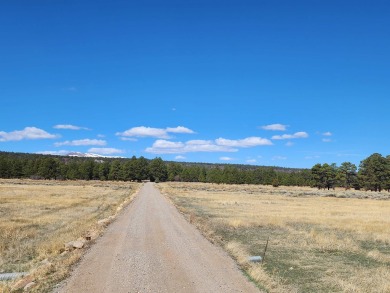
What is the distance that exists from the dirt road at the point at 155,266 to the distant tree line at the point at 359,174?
12533 cm

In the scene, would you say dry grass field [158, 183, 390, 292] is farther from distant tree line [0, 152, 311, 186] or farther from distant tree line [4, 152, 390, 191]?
distant tree line [0, 152, 311, 186]

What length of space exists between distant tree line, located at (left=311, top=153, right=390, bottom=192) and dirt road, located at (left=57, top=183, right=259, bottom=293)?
125 meters

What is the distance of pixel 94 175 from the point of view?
604ft

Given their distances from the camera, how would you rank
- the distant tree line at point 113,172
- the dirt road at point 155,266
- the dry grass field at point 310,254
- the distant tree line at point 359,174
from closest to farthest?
the dirt road at point 155,266, the dry grass field at point 310,254, the distant tree line at point 359,174, the distant tree line at point 113,172

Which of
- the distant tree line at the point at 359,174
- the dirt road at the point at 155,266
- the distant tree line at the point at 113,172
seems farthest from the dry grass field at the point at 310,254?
the distant tree line at the point at 113,172

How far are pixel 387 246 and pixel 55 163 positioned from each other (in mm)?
160854

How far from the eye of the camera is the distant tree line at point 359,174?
13375 centimetres

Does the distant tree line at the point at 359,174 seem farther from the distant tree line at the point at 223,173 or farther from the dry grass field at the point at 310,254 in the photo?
the dry grass field at the point at 310,254

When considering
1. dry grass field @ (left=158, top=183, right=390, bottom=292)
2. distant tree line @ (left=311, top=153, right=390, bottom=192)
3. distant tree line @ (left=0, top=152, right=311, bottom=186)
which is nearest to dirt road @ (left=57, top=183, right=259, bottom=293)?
dry grass field @ (left=158, top=183, right=390, bottom=292)

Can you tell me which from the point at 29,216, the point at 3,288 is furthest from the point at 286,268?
the point at 29,216

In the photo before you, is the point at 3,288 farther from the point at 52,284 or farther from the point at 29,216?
the point at 29,216

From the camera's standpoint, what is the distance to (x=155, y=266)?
50.4 ft

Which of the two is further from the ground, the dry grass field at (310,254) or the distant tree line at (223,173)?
the distant tree line at (223,173)

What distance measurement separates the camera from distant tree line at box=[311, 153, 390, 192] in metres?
134
